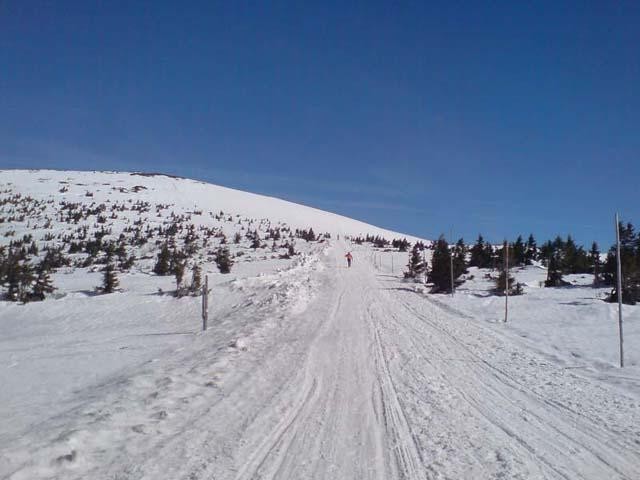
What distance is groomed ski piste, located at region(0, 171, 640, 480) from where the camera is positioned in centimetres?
460

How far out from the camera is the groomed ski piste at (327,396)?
15.1 feet

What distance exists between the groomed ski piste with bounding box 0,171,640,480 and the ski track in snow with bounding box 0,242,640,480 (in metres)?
0.03

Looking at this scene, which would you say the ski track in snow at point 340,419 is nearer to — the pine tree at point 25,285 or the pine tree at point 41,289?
the pine tree at point 41,289

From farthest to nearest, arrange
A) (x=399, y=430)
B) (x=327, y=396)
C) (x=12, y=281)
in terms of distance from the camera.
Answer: (x=12, y=281)
(x=327, y=396)
(x=399, y=430)

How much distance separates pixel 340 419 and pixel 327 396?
0.96 m

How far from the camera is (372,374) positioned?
809 centimetres

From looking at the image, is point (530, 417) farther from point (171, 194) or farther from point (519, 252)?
point (171, 194)

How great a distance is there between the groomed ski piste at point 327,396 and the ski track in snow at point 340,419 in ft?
0.08

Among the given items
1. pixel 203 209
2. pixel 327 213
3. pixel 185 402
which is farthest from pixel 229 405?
pixel 327 213

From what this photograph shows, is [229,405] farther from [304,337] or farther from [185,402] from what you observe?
[304,337]

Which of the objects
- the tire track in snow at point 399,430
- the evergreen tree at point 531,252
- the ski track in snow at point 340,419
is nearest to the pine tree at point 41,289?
the ski track in snow at point 340,419

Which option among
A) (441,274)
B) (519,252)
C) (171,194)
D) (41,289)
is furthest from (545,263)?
(171,194)

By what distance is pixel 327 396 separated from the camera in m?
6.81

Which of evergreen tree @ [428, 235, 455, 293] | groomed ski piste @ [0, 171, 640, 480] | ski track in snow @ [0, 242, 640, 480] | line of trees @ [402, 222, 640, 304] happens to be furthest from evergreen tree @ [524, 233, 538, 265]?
ski track in snow @ [0, 242, 640, 480]
